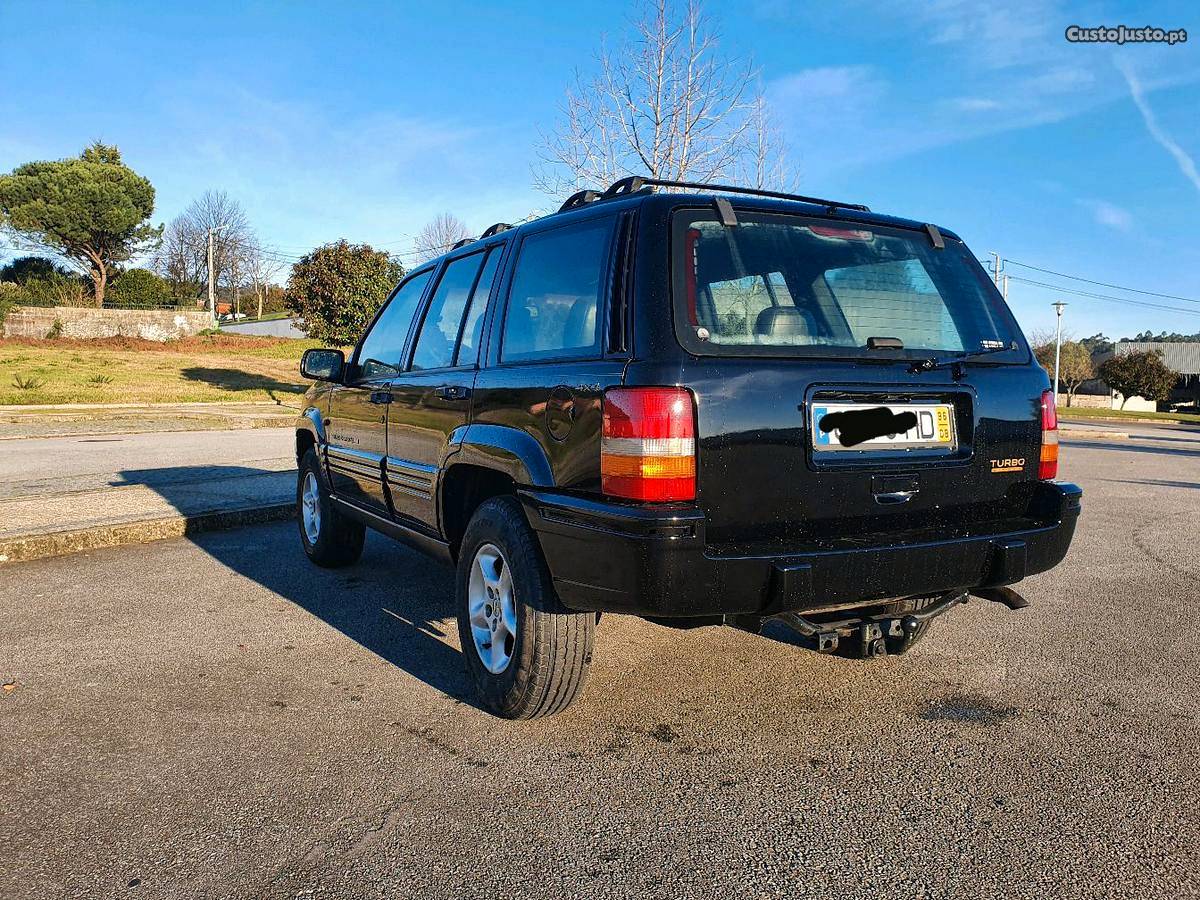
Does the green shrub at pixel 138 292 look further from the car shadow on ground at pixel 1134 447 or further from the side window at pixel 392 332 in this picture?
the side window at pixel 392 332

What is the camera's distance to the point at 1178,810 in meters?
2.66

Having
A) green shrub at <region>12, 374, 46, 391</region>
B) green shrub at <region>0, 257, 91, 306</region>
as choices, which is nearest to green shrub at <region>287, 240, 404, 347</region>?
green shrub at <region>12, 374, 46, 391</region>

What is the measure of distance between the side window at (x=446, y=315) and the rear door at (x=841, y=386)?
1.45 metres

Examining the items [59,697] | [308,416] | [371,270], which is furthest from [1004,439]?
[371,270]

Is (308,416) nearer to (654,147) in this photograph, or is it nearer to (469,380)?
(469,380)

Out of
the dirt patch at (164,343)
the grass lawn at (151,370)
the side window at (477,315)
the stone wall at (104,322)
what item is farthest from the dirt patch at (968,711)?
the stone wall at (104,322)

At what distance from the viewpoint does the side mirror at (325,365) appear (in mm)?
5180

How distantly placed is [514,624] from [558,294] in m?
1.24

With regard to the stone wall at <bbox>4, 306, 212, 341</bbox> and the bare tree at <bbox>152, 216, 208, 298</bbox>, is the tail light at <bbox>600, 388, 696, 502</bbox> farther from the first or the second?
the bare tree at <bbox>152, 216, 208, 298</bbox>

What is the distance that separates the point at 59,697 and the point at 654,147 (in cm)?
1396

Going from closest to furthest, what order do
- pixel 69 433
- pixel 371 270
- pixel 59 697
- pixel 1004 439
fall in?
pixel 1004 439 → pixel 59 697 → pixel 69 433 → pixel 371 270

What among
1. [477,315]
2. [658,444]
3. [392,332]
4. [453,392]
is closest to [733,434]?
[658,444]

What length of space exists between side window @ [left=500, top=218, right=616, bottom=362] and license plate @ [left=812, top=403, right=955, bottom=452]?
805 mm

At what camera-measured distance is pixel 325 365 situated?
5.20 m
